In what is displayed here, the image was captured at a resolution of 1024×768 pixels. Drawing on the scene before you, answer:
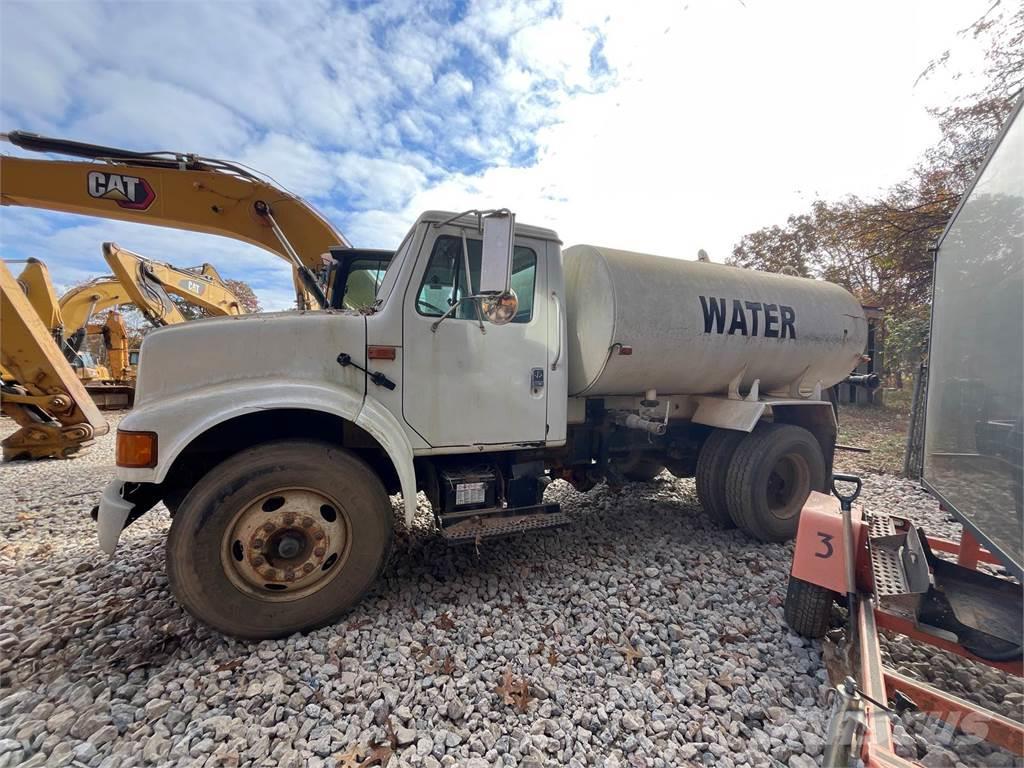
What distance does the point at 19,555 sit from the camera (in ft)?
11.4

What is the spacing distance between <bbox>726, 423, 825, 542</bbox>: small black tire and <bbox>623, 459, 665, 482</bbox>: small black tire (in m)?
0.76

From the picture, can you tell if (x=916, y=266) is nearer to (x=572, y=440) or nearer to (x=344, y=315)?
(x=572, y=440)

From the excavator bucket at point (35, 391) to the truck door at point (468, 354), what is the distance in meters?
6.68

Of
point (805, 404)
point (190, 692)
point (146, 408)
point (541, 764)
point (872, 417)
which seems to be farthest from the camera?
point (872, 417)

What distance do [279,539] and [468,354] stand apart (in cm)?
155

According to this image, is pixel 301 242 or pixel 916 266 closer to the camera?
pixel 301 242

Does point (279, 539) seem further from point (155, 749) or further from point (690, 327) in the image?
point (690, 327)

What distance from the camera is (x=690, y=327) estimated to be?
355 cm

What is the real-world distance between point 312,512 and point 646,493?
3864mm

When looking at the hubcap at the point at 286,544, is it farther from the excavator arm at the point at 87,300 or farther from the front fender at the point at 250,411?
the excavator arm at the point at 87,300

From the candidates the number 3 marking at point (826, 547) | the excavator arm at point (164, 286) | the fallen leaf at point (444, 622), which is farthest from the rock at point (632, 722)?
the excavator arm at point (164, 286)

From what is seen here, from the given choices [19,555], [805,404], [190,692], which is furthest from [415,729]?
[805,404]

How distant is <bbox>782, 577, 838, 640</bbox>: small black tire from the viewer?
2.51 m

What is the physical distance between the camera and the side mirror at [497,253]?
249 cm
